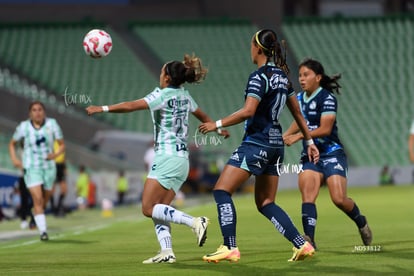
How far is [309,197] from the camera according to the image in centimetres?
1302

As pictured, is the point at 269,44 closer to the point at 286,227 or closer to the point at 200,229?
the point at 286,227

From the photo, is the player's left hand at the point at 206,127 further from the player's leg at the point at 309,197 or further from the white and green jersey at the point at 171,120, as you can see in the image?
the player's leg at the point at 309,197

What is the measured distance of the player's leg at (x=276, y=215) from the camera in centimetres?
1109

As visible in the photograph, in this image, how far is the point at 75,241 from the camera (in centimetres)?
1644

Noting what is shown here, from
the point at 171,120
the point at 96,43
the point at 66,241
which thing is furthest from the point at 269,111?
the point at 66,241

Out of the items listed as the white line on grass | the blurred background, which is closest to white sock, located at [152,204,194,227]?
the white line on grass

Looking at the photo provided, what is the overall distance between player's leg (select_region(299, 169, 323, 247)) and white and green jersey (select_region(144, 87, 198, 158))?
2.13 m

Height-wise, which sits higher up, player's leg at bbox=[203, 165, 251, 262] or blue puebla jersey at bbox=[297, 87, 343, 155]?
blue puebla jersey at bbox=[297, 87, 343, 155]

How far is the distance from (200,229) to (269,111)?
1377mm

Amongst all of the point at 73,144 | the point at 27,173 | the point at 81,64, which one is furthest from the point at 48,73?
the point at 27,173

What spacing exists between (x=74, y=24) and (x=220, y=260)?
4075 cm

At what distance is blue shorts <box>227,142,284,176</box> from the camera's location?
10.9m

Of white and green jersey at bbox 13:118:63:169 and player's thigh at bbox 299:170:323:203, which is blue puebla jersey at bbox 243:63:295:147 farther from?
white and green jersey at bbox 13:118:63:169

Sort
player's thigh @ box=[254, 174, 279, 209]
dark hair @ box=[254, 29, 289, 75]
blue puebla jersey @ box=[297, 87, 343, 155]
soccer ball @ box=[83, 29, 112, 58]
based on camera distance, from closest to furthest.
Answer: dark hair @ box=[254, 29, 289, 75], player's thigh @ box=[254, 174, 279, 209], soccer ball @ box=[83, 29, 112, 58], blue puebla jersey @ box=[297, 87, 343, 155]
